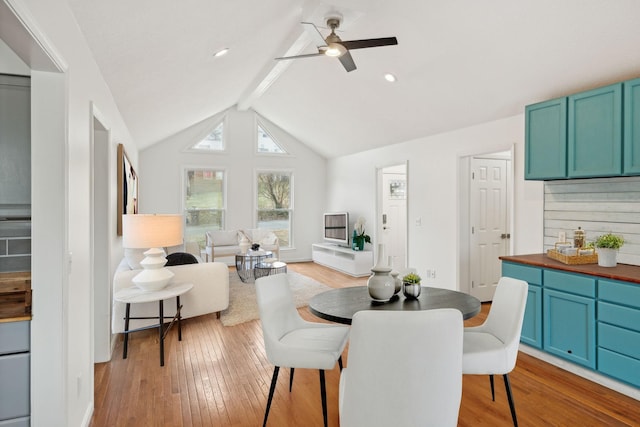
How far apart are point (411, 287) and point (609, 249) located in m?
1.79

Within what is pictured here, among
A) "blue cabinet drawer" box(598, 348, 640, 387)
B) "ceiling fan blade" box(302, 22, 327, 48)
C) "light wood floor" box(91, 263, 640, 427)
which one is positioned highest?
"ceiling fan blade" box(302, 22, 327, 48)

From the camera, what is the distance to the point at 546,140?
332cm

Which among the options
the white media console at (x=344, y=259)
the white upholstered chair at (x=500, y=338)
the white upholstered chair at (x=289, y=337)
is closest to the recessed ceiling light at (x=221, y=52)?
the white upholstered chair at (x=289, y=337)

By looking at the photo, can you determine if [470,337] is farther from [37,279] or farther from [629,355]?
[37,279]

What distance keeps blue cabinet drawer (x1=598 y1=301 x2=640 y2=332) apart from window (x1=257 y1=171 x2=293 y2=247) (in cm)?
662

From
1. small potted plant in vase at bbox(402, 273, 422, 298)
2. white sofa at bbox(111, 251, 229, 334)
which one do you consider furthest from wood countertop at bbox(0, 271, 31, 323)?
small potted plant in vase at bbox(402, 273, 422, 298)

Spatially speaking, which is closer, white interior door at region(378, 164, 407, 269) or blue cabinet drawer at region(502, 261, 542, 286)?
blue cabinet drawer at region(502, 261, 542, 286)

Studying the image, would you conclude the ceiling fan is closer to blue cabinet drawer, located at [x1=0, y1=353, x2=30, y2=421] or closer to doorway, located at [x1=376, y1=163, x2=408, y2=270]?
blue cabinet drawer, located at [x1=0, y1=353, x2=30, y2=421]

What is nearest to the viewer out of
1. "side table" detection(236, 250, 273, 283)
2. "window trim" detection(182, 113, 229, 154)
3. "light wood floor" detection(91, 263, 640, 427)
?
"light wood floor" detection(91, 263, 640, 427)

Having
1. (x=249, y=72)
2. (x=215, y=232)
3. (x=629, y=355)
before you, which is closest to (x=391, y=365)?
(x=629, y=355)

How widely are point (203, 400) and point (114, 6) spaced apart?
2.57m

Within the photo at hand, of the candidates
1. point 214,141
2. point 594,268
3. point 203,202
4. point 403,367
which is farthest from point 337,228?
point 403,367

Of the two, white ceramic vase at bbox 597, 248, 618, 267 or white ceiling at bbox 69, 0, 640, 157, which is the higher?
white ceiling at bbox 69, 0, 640, 157

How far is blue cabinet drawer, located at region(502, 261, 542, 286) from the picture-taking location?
3.14 meters
